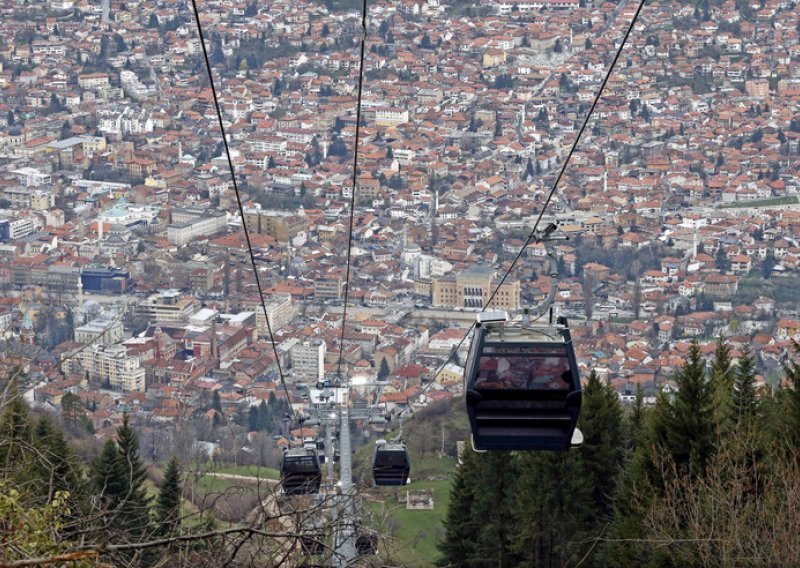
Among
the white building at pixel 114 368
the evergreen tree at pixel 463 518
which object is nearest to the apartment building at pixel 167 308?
the white building at pixel 114 368

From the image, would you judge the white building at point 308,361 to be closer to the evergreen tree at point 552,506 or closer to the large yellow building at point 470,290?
the large yellow building at point 470,290

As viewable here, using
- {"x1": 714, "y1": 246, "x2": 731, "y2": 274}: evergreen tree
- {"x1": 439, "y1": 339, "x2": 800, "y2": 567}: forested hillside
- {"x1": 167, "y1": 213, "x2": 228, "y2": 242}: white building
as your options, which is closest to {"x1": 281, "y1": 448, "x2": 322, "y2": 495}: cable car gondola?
{"x1": 439, "y1": 339, "x2": 800, "y2": 567}: forested hillside

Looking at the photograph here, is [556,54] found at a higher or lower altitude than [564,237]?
lower

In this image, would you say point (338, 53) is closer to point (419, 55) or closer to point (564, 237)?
point (419, 55)

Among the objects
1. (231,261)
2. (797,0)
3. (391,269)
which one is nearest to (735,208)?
(391,269)

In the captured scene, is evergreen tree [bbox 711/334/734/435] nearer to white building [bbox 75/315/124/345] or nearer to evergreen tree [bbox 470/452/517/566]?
evergreen tree [bbox 470/452/517/566]

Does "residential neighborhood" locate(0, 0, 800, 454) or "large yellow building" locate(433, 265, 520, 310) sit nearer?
"residential neighborhood" locate(0, 0, 800, 454)
